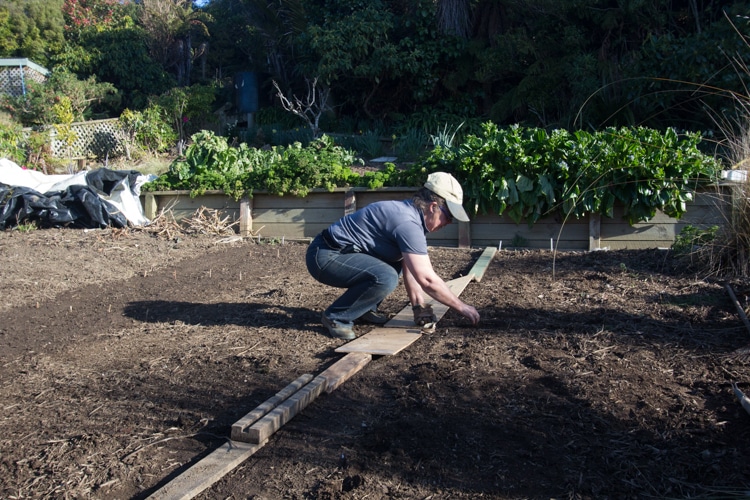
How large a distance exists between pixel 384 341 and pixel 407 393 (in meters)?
0.91

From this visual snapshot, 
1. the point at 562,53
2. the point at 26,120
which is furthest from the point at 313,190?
the point at 26,120

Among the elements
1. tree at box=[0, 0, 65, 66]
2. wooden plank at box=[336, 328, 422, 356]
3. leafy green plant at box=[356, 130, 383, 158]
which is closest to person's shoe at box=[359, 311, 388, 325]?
wooden plank at box=[336, 328, 422, 356]

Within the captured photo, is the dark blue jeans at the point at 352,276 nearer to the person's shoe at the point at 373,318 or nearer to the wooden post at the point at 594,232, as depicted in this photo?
the person's shoe at the point at 373,318

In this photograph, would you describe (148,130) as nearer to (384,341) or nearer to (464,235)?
(464,235)

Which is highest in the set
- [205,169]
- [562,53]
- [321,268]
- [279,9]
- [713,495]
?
[279,9]

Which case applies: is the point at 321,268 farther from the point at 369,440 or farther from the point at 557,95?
the point at 557,95

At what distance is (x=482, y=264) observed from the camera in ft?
22.8

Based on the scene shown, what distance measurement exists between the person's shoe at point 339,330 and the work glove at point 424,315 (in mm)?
→ 488

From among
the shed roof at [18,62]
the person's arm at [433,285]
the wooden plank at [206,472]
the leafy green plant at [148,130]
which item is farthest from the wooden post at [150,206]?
the shed roof at [18,62]

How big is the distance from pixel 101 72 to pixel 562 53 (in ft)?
47.6

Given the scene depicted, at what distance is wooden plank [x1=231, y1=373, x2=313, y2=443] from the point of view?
3.22m

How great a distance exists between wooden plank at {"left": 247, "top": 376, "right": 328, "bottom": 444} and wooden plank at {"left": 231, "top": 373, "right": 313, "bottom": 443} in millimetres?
33

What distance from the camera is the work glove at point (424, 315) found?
15.9 feet

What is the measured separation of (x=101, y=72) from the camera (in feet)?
67.2
